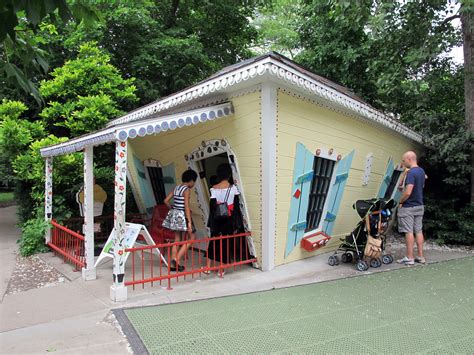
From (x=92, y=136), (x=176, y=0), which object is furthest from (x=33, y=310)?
(x=176, y=0)

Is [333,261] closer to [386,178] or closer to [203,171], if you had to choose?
[203,171]

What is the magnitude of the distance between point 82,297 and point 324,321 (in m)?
3.14

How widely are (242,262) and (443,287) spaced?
9.09ft

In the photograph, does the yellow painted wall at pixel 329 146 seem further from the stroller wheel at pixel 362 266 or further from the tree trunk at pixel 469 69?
the tree trunk at pixel 469 69

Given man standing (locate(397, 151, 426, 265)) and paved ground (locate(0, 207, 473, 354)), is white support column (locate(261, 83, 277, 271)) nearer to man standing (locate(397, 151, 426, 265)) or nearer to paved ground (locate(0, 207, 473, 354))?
paved ground (locate(0, 207, 473, 354))

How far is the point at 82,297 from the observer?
5301 millimetres

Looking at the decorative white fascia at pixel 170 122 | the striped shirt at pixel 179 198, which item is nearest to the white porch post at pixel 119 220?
the decorative white fascia at pixel 170 122

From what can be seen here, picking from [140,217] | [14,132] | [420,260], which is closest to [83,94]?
[14,132]

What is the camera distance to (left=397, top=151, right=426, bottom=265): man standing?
6711mm

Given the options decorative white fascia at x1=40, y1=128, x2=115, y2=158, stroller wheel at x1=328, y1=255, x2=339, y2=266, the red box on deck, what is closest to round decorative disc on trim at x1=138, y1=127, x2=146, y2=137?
decorative white fascia at x1=40, y1=128, x2=115, y2=158

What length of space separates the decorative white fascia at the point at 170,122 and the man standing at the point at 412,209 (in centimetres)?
318

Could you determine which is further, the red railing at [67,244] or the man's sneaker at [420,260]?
the red railing at [67,244]

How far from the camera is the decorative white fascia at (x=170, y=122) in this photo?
199 inches

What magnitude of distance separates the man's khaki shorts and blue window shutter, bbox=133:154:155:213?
17.6 feet
